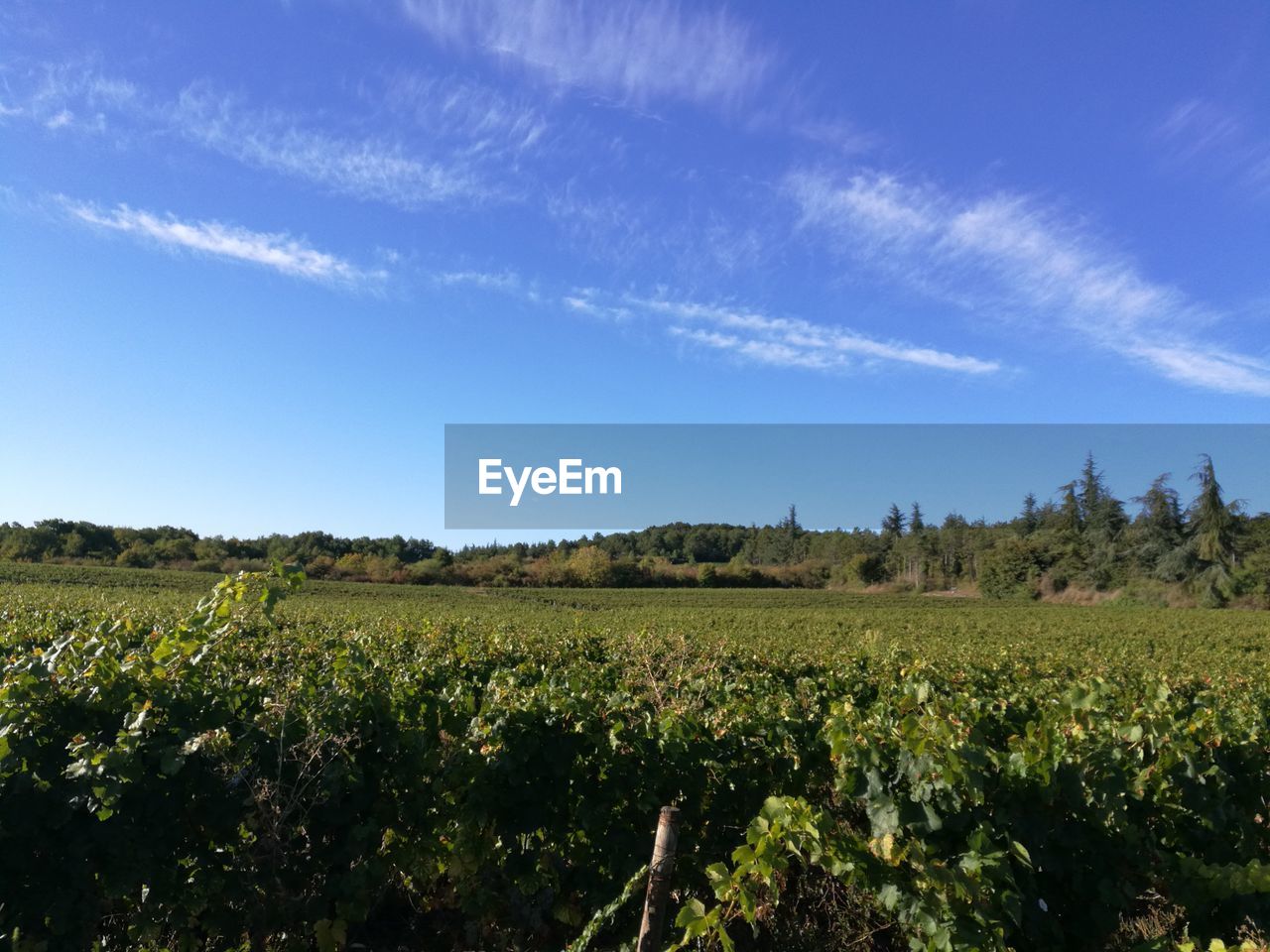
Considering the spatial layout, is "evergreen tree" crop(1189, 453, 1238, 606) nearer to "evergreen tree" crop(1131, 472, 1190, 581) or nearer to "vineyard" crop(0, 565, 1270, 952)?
"evergreen tree" crop(1131, 472, 1190, 581)

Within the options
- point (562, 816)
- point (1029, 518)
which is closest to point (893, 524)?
point (1029, 518)

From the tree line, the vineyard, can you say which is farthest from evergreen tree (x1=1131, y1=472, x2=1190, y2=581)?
the vineyard

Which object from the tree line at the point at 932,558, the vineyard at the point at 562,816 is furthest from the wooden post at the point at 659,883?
the tree line at the point at 932,558

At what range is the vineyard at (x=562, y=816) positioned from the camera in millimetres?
2756

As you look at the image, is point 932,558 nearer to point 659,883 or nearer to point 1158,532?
point 1158,532

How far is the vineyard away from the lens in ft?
9.04

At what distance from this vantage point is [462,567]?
247 feet

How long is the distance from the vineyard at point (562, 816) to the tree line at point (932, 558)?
5318 centimetres

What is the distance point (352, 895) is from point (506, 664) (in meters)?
6.69

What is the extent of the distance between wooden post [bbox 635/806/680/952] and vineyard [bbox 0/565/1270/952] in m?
0.14

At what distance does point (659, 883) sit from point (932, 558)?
111804 mm

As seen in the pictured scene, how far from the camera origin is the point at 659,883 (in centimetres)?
257

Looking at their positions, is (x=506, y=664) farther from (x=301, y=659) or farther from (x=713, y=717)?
(x=713, y=717)

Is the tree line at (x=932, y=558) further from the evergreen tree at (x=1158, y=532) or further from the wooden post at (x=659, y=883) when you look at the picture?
the wooden post at (x=659, y=883)
